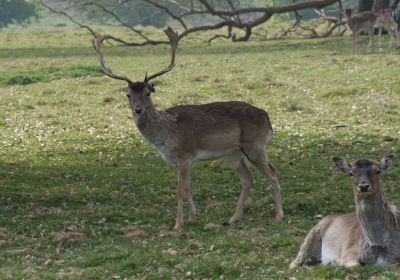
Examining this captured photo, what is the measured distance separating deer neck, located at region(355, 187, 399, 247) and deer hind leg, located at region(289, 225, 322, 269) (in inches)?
28.5

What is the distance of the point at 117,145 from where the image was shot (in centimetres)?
1902

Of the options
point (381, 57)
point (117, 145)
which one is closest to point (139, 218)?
point (117, 145)

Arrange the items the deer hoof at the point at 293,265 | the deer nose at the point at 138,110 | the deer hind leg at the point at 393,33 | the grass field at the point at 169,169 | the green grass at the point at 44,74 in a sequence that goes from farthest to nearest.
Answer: the deer hind leg at the point at 393,33 → the green grass at the point at 44,74 → the deer nose at the point at 138,110 → the grass field at the point at 169,169 → the deer hoof at the point at 293,265

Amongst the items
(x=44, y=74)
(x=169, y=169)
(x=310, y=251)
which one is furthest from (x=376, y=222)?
(x=44, y=74)

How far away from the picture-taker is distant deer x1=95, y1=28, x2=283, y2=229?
42.6ft

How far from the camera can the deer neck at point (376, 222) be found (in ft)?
30.1

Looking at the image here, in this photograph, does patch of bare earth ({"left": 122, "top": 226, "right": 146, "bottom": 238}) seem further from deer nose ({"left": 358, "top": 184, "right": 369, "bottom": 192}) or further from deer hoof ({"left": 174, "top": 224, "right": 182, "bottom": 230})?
deer nose ({"left": 358, "top": 184, "right": 369, "bottom": 192})

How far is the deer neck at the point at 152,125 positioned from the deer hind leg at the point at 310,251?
→ 3841 mm

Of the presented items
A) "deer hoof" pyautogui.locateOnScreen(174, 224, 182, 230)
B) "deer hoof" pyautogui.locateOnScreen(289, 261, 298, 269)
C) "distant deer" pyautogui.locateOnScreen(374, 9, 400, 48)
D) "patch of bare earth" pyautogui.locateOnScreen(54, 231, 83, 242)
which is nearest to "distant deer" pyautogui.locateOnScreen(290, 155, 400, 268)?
"deer hoof" pyautogui.locateOnScreen(289, 261, 298, 269)

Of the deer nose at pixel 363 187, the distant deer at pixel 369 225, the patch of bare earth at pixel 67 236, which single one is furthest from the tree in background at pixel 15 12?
the deer nose at pixel 363 187

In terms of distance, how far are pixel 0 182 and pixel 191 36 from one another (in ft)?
112

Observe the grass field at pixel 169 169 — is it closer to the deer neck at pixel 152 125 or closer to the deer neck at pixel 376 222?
the deer neck at pixel 376 222

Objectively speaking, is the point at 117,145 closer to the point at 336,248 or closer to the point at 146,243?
the point at 146,243

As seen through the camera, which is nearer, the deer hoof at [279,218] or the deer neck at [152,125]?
the deer hoof at [279,218]
